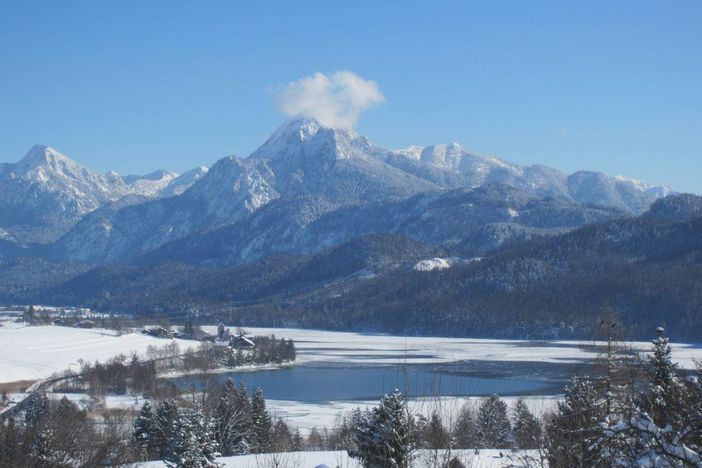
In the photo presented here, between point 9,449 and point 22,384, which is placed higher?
point 9,449

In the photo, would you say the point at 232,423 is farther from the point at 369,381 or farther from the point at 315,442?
the point at 369,381

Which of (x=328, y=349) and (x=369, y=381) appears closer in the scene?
(x=369, y=381)

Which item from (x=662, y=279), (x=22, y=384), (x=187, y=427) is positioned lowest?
(x=22, y=384)

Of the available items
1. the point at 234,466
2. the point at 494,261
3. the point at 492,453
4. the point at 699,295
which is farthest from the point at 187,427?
the point at 494,261

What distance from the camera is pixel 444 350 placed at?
105875 millimetres

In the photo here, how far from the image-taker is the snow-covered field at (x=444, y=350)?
88875mm

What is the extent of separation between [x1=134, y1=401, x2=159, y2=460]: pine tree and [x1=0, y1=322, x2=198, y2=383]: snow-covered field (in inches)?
1877

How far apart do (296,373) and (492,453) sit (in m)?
62.4

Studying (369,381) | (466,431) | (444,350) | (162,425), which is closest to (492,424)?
(466,431)

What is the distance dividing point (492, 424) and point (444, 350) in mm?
67598

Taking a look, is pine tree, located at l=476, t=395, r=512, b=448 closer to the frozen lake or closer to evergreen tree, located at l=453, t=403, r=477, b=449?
evergreen tree, located at l=453, t=403, r=477, b=449

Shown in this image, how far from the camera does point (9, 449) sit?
15.4m

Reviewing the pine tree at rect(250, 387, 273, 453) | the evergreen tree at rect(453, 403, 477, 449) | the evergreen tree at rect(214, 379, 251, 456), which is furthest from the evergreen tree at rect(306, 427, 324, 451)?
the evergreen tree at rect(453, 403, 477, 449)

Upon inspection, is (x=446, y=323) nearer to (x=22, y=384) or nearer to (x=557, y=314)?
(x=557, y=314)
